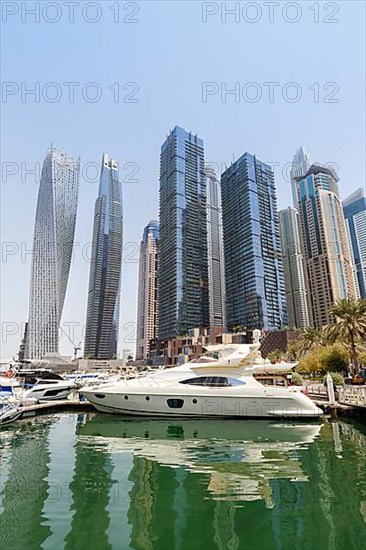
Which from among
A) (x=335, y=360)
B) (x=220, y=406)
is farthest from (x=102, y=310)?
(x=220, y=406)

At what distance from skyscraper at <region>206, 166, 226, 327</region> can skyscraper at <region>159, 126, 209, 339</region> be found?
5.65m

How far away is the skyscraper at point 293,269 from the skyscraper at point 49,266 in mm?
88172

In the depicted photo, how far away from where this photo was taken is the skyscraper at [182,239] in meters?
136

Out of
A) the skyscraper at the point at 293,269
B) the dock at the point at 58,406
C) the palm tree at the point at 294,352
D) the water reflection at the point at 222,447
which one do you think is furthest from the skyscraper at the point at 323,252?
the water reflection at the point at 222,447

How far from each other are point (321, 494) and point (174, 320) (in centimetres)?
12674

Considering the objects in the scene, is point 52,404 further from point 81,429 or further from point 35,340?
point 35,340

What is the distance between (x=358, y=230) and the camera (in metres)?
174

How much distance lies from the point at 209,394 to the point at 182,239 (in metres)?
123

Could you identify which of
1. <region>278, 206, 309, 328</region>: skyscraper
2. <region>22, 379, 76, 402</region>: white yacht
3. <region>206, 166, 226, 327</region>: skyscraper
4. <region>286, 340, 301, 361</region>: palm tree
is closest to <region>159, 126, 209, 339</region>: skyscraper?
<region>206, 166, 226, 327</region>: skyscraper

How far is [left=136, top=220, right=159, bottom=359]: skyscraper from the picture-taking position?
170250 mm

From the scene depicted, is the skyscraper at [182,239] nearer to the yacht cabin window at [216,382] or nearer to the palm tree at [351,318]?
the palm tree at [351,318]

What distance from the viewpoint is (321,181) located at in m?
139

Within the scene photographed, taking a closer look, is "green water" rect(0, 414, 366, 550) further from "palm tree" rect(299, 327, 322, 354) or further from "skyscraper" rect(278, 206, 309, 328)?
"skyscraper" rect(278, 206, 309, 328)

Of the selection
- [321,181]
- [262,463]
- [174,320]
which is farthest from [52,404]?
[321,181]
